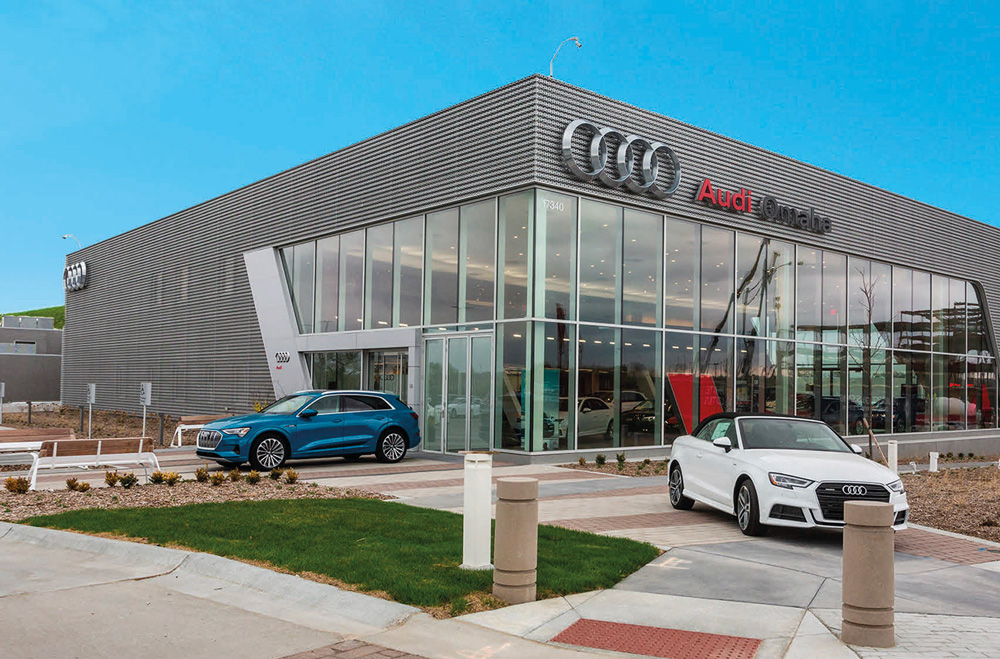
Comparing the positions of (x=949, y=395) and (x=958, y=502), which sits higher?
(x=949, y=395)

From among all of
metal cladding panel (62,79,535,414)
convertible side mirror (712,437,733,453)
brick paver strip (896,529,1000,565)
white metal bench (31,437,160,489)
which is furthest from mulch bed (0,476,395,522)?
metal cladding panel (62,79,535,414)

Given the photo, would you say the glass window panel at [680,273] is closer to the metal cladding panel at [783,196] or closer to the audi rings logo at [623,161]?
the metal cladding panel at [783,196]

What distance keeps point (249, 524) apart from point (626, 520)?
4899 mm

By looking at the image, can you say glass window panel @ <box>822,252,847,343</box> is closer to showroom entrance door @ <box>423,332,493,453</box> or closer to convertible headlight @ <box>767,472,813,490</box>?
showroom entrance door @ <box>423,332,493,453</box>

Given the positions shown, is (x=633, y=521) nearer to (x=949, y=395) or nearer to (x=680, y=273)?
(x=680, y=273)

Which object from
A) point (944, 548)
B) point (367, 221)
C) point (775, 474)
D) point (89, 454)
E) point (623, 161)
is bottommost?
point (944, 548)

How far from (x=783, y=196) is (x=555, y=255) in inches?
380

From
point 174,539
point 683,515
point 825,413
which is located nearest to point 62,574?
point 174,539

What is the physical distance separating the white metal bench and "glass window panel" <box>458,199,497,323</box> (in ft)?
27.6

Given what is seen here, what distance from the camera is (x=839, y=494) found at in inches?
385

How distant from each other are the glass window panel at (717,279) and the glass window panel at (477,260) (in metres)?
6.62

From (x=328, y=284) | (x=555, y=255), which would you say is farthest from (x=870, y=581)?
(x=328, y=284)

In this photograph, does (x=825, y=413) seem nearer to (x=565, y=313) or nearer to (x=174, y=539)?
(x=565, y=313)

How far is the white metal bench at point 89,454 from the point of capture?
1441 centimetres
